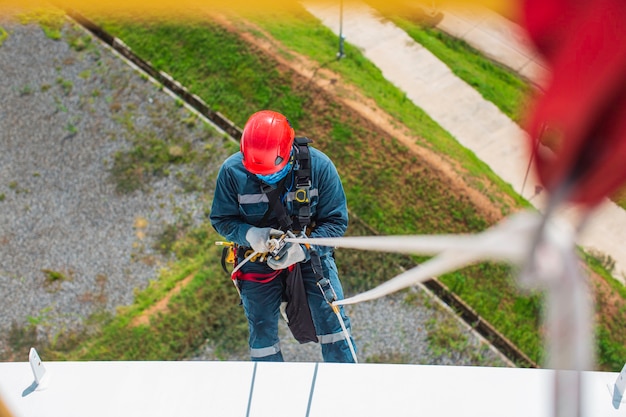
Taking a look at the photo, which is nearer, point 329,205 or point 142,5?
point 329,205

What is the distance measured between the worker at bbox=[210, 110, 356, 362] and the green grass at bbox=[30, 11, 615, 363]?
6.62ft

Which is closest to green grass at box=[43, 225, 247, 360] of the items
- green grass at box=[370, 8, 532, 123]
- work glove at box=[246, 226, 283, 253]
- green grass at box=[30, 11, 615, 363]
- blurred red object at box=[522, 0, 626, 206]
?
green grass at box=[30, 11, 615, 363]

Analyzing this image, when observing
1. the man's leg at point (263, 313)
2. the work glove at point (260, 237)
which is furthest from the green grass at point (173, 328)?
the work glove at point (260, 237)

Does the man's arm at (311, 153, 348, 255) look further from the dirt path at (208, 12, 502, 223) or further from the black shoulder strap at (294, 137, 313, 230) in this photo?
the dirt path at (208, 12, 502, 223)

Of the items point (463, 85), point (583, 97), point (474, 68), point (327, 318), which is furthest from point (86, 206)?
point (583, 97)

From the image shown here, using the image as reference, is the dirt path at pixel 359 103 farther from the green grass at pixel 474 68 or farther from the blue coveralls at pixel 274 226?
the blue coveralls at pixel 274 226

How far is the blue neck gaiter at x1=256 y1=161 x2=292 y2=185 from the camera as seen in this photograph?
4.14m

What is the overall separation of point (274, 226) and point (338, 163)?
371 cm

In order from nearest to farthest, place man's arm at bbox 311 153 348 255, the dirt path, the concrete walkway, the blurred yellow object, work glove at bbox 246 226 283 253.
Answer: work glove at bbox 246 226 283 253, man's arm at bbox 311 153 348 255, the dirt path, the concrete walkway, the blurred yellow object

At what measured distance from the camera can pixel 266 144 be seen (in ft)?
13.0

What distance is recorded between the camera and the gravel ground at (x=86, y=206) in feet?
21.5

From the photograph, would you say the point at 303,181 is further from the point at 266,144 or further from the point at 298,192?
the point at 266,144

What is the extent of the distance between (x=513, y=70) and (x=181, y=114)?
5096 millimetres

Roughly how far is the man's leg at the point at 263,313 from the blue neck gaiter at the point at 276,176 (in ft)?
2.32
